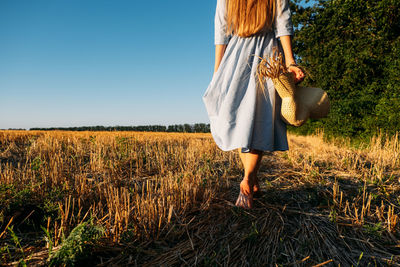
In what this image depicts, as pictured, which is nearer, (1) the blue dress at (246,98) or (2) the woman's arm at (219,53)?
(1) the blue dress at (246,98)

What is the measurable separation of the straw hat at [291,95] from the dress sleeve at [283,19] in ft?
1.09

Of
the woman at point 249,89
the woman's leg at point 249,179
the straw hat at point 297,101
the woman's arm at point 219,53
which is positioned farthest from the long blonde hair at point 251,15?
the woman's leg at point 249,179

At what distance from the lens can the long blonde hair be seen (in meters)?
2.03

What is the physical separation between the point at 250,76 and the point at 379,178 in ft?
7.23

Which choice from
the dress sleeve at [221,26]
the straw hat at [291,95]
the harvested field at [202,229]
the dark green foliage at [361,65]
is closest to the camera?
the harvested field at [202,229]

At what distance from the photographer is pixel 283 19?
1989mm

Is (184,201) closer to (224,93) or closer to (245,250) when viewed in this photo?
(245,250)

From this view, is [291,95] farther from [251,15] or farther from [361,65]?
[361,65]

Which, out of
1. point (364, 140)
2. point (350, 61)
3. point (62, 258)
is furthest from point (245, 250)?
point (350, 61)

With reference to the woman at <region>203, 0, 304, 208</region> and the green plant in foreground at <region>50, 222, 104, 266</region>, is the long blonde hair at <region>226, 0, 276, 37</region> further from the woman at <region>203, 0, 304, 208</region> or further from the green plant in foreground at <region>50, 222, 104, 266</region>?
the green plant in foreground at <region>50, 222, 104, 266</region>

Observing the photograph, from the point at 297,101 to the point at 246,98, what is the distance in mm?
442

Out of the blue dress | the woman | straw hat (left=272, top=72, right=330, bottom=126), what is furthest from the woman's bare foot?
straw hat (left=272, top=72, right=330, bottom=126)

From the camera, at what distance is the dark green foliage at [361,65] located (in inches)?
312

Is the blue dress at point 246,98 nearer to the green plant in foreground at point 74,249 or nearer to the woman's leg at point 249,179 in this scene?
the woman's leg at point 249,179
